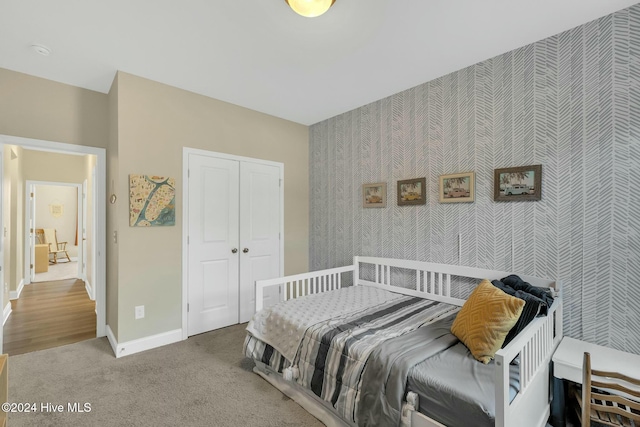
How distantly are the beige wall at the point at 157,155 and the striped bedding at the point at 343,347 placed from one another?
1.13 meters

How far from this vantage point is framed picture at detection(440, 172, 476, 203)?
250 cm

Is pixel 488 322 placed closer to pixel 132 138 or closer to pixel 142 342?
pixel 142 342

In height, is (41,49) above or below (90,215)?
above

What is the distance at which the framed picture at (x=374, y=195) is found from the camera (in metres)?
3.17

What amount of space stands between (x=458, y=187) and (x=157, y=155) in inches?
112

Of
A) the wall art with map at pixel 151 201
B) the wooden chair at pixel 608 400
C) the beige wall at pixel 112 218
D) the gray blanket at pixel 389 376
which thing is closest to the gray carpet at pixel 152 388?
the beige wall at pixel 112 218

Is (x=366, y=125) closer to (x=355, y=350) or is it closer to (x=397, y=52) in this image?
(x=397, y=52)

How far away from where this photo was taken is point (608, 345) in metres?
1.90

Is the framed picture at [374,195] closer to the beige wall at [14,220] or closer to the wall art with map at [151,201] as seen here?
the wall art with map at [151,201]

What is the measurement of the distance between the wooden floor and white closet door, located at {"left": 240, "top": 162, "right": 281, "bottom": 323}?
168 centimetres

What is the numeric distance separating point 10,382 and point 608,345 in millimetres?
4217

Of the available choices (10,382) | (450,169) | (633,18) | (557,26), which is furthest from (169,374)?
(633,18)

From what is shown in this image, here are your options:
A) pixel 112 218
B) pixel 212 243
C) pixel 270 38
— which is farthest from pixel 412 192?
pixel 112 218

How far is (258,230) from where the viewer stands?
363 centimetres
